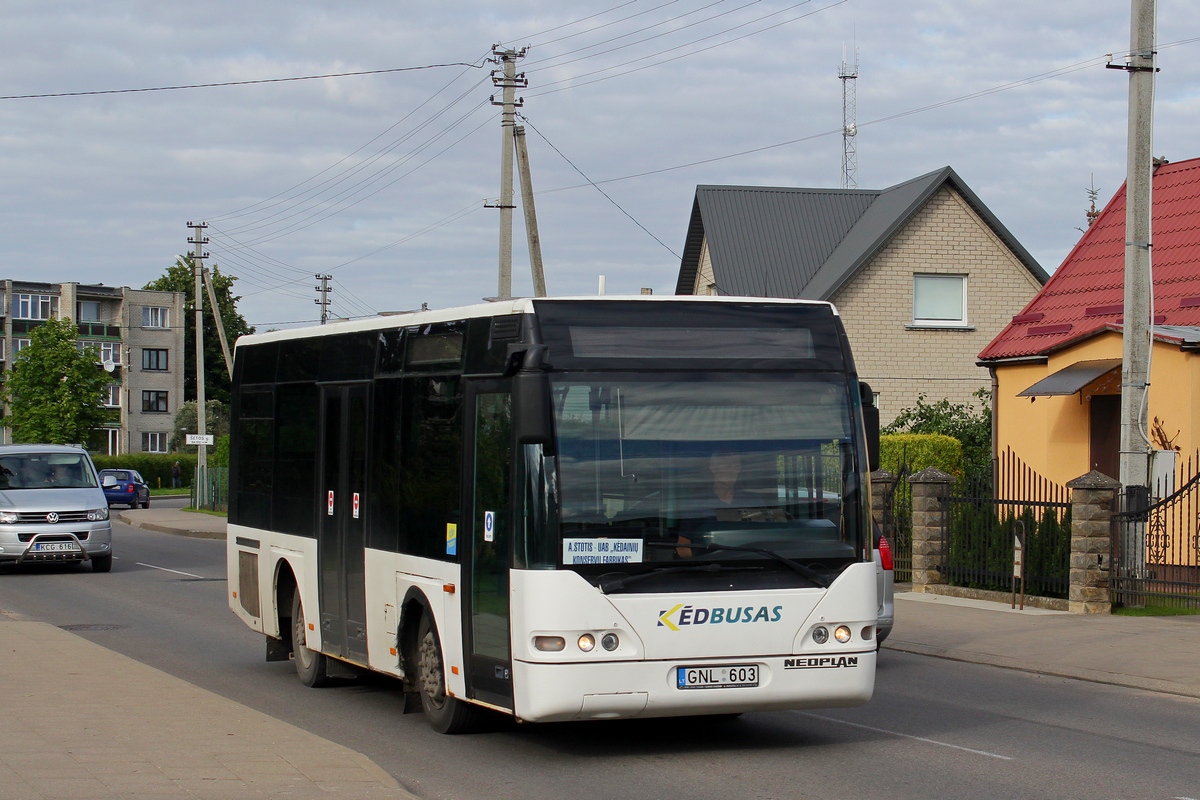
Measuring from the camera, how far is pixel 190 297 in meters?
112

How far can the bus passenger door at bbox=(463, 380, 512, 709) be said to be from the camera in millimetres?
8055

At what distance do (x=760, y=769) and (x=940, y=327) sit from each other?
29.5 metres

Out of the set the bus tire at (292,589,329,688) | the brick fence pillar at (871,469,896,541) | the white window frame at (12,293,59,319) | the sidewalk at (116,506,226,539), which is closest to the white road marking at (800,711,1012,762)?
the bus tire at (292,589,329,688)

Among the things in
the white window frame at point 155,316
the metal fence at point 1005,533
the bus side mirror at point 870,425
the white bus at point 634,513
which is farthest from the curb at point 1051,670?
the white window frame at point 155,316

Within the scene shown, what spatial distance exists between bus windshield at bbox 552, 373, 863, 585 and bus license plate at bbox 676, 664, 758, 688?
61 centimetres

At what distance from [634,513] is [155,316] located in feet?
319

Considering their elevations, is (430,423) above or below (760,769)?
above

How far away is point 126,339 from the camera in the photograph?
3848 inches

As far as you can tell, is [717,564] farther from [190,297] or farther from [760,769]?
[190,297]

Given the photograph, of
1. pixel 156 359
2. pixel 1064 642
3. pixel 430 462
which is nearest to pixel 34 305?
pixel 156 359

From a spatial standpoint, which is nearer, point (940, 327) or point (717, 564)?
point (717, 564)

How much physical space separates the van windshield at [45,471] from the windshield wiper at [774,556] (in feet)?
59.1

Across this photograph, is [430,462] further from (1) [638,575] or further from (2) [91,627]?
(2) [91,627]

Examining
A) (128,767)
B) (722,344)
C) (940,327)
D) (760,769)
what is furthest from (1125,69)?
(940,327)
